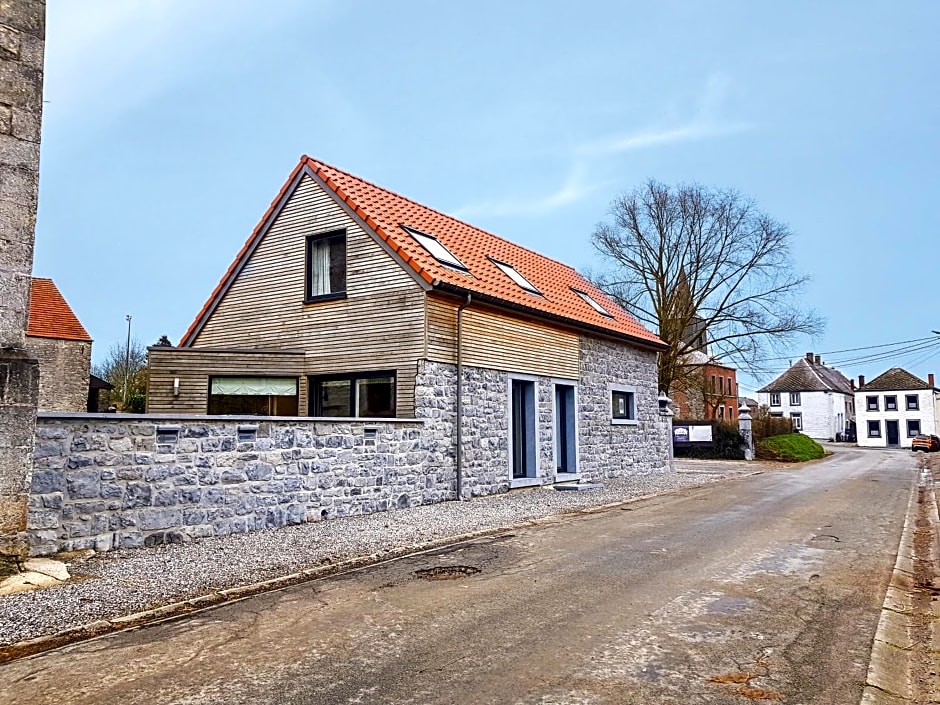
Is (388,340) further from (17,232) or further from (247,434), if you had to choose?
(17,232)

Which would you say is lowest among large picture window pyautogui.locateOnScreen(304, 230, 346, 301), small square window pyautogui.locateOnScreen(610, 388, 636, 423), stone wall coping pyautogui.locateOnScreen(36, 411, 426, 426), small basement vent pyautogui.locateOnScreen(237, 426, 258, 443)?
small basement vent pyautogui.locateOnScreen(237, 426, 258, 443)

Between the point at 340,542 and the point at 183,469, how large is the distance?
88.9 inches

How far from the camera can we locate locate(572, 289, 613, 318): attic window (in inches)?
871

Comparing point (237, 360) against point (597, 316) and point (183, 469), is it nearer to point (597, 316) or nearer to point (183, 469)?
point (183, 469)

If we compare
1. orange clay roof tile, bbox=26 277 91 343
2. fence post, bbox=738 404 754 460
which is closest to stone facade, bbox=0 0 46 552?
orange clay roof tile, bbox=26 277 91 343

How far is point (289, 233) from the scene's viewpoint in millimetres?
16047

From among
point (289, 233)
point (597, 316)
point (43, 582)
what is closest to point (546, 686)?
point (43, 582)

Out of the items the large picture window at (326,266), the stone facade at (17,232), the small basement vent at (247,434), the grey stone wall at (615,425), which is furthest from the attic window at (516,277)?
the stone facade at (17,232)

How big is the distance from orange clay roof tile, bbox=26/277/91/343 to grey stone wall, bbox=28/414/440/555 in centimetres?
2748

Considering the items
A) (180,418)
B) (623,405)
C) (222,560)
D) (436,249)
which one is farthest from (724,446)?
(222,560)

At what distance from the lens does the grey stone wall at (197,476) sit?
315 inches

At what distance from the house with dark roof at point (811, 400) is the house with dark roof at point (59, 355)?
5994cm

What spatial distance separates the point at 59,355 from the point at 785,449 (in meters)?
34.6

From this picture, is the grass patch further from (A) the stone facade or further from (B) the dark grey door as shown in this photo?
(B) the dark grey door
